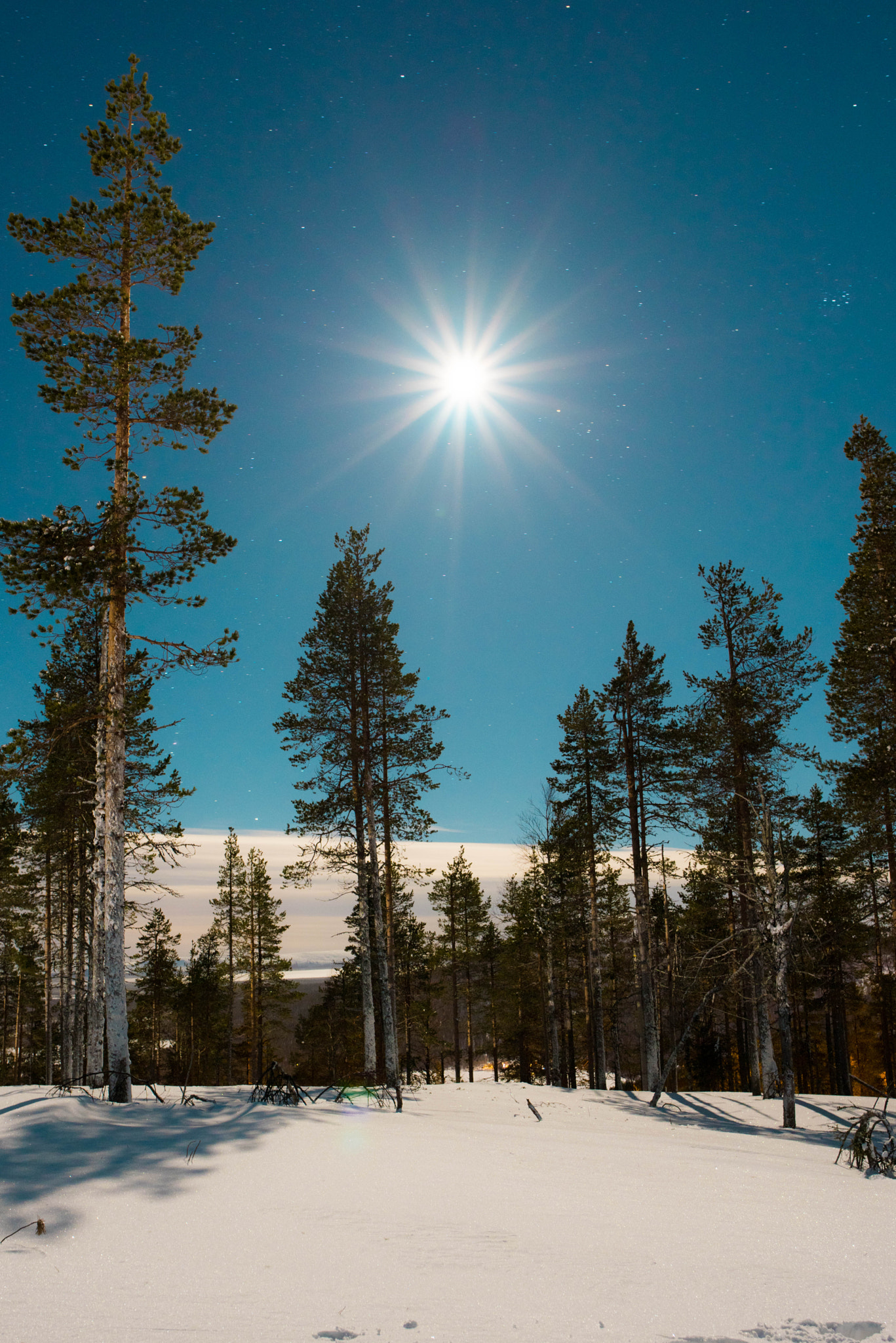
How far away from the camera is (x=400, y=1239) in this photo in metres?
4.48

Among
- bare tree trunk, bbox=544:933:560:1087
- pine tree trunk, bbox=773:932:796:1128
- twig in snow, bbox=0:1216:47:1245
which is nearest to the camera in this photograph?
twig in snow, bbox=0:1216:47:1245

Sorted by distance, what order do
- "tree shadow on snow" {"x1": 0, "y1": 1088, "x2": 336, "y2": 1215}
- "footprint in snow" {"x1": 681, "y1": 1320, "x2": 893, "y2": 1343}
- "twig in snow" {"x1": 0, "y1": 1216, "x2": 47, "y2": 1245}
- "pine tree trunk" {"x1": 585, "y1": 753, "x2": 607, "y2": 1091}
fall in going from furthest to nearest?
"pine tree trunk" {"x1": 585, "y1": 753, "x2": 607, "y2": 1091} < "tree shadow on snow" {"x1": 0, "y1": 1088, "x2": 336, "y2": 1215} < "twig in snow" {"x1": 0, "y1": 1216, "x2": 47, "y2": 1245} < "footprint in snow" {"x1": 681, "y1": 1320, "x2": 893, "y2": 1343}

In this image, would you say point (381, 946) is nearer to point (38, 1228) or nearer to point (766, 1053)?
point (766, 1053)

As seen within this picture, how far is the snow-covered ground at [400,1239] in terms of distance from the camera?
335 centimetres

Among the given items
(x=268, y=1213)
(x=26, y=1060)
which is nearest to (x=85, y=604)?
(x=268, y=1213)

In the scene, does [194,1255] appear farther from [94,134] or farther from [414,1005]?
[414,1005]

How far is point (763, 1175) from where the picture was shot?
314 inches

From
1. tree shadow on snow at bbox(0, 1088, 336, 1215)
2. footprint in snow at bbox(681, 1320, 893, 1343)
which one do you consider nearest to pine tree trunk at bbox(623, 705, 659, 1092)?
tree shadow on snow at bbox(0, 1088, 336, 1215)

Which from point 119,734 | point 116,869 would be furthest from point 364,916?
point 119,734

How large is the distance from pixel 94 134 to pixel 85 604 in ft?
25.9

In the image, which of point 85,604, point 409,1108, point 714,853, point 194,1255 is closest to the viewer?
point 194,1255

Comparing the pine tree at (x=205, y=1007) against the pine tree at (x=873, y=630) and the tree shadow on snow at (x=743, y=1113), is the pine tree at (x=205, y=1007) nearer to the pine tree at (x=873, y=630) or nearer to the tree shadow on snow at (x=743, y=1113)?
the tree shadow on snow at (x=743, y=1113)

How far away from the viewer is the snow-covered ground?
3354 mm

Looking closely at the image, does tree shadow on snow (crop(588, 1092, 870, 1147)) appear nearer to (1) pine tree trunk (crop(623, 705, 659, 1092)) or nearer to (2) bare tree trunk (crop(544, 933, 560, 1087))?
(1) pine tree trunk (crop(623, 705, 659, 1092))
